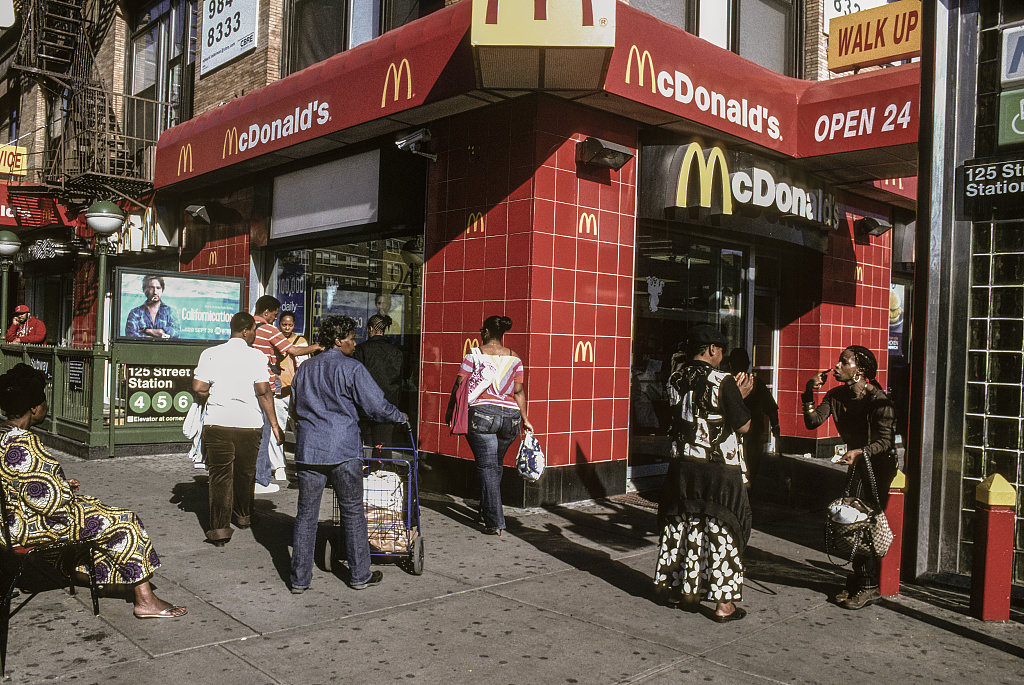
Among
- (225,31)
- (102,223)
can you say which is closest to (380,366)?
(102,223)

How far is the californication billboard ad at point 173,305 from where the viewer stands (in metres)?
11.0

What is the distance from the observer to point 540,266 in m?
8.05

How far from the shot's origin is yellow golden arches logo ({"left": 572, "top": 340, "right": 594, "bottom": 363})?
8.38 meters

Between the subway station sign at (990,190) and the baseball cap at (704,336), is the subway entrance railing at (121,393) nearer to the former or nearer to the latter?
the baseball cap at (704,336)

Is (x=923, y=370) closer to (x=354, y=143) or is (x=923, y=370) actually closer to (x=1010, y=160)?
(x=1010, y=160)

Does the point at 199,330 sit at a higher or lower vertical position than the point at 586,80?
lower

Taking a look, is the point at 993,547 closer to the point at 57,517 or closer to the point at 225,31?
the point at 57,517

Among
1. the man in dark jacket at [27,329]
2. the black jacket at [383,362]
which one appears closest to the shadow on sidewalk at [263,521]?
the black jacket at [383,362]

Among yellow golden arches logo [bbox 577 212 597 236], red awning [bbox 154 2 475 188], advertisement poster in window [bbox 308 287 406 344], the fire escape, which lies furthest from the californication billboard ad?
yellow golden arches logo [bbox 577 212 597 236]

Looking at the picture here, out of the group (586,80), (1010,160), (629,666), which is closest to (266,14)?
(586,80)

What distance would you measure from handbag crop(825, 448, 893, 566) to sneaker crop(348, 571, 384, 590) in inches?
114

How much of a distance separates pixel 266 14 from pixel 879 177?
9174 millimetres

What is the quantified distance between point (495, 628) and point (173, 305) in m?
8.39

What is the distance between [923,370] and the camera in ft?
19.0
